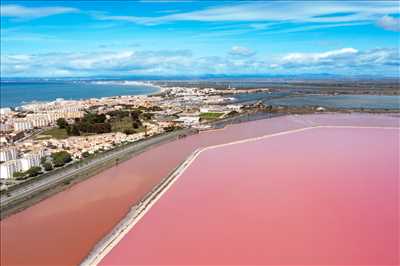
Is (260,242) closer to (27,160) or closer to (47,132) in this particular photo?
(27,160)

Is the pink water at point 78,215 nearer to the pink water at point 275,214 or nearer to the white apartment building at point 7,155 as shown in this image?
the pink water at point 275,214

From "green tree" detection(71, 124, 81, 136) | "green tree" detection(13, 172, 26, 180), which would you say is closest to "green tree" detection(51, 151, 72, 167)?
"green tree" detection(13, 172, 26, 180)

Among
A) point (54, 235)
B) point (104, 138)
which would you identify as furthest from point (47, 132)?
point (54, 235)

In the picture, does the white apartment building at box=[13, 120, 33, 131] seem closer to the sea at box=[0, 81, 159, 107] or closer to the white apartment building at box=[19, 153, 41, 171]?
the white apartment building at box=[19, 153, 41, 171]

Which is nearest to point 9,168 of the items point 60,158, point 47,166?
point 47,166

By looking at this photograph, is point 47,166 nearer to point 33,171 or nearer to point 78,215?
point 33,171
